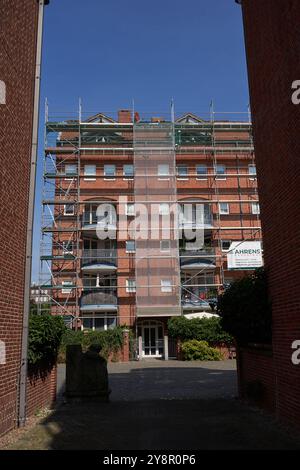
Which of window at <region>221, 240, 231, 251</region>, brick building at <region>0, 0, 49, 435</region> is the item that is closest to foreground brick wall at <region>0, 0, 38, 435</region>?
brick building at <region>0, 0, 49, 435</region>

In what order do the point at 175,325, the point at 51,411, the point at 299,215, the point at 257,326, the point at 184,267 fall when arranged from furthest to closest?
the point at 184,267 < the point at 175,325 < the point at 51,411 < the point at 257,326 < the point at 299,215

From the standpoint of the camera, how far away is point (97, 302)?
33.5 m

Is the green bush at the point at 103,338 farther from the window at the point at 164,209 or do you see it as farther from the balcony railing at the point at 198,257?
the window at the point at 164,209

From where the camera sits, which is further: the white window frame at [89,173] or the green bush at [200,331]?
the white window frame at [89,173]

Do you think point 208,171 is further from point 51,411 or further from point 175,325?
point 51,411

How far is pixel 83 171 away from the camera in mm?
37750

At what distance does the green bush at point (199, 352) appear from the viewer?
27.7 m

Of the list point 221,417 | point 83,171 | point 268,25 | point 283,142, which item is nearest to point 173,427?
point 221,417

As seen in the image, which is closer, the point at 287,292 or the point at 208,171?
the point at 287,292

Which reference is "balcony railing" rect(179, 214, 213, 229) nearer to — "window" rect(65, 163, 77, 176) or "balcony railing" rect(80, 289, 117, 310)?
"balcony railing" rect(80, 289, 117, 310)

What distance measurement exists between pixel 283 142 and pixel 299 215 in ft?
5.36

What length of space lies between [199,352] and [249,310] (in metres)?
18.8

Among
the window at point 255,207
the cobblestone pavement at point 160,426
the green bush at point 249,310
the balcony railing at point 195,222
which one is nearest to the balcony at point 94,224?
the balcony railing at point 195,222

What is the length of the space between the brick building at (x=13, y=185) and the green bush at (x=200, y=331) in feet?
68.5
